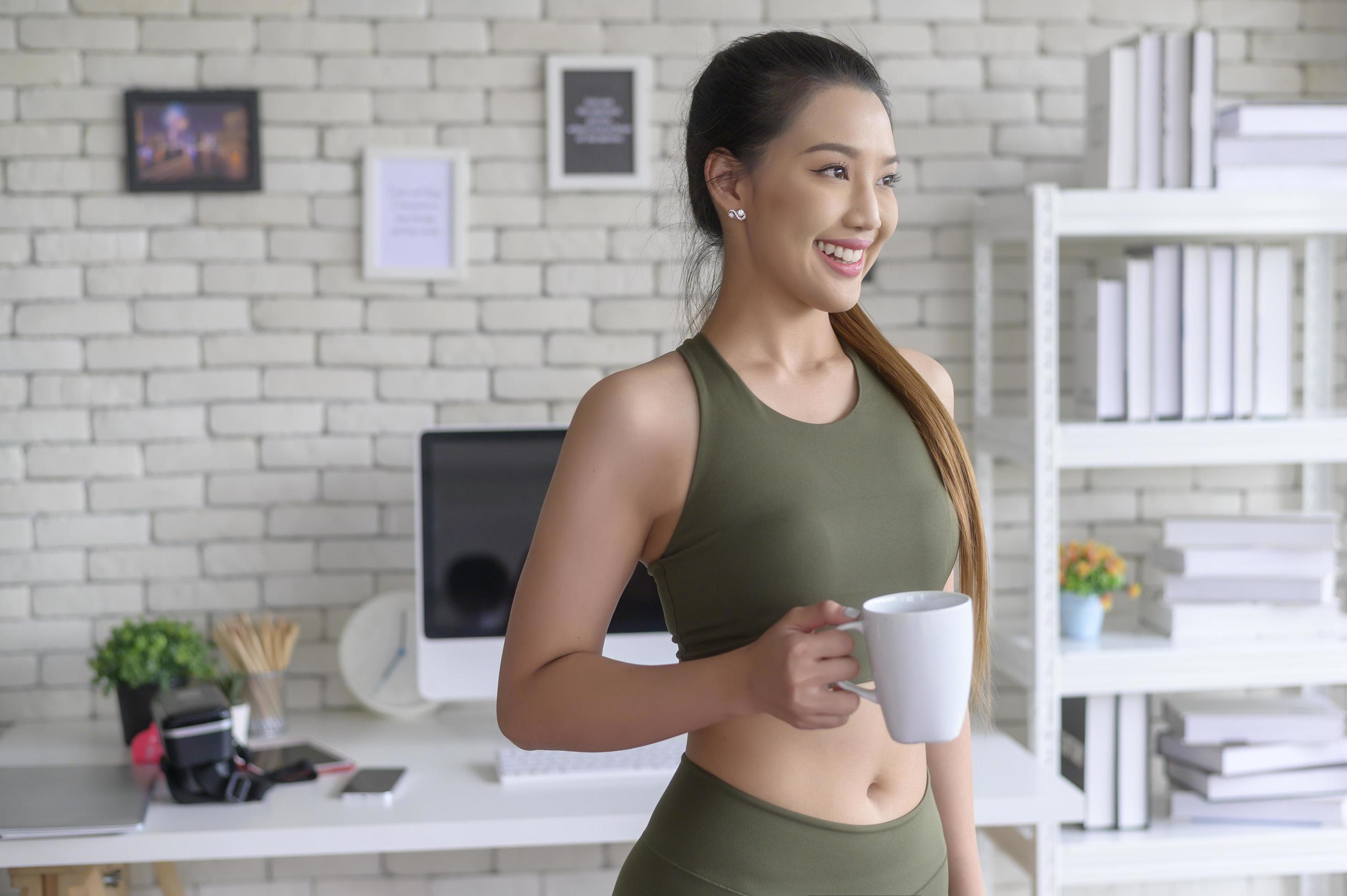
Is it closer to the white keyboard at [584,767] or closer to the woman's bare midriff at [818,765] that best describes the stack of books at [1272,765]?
the white keyboard at [584,767]

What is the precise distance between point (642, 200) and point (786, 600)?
5.02 ft

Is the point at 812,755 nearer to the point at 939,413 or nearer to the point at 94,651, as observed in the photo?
the point at 939,413

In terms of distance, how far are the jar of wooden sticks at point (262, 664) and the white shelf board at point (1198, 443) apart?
140cm

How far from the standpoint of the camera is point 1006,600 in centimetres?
249

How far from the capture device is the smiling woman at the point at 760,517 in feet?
2.96

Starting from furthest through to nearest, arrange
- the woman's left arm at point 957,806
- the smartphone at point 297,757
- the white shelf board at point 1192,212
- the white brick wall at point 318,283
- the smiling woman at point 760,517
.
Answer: the white brick wall at point 318,283
the white shelf board at point 1192,212
the smartphone at point 297,757
the woman's left arm at point 957,806
the smiling woman at point 760,517

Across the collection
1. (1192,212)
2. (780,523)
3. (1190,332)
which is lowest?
(780,523)

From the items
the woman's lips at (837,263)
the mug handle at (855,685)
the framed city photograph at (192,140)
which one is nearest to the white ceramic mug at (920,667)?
the mug handle at (855,685)

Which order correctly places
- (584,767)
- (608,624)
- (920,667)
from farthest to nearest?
(584,767) < (608,624) < (920,667)

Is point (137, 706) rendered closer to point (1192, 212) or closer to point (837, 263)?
point (837, 263)

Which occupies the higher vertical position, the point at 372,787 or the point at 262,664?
the point at 262,664

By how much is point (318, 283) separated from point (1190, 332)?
5.37 feet

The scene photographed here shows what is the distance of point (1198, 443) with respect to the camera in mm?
2100

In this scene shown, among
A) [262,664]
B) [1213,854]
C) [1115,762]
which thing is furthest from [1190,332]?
[262,664]
